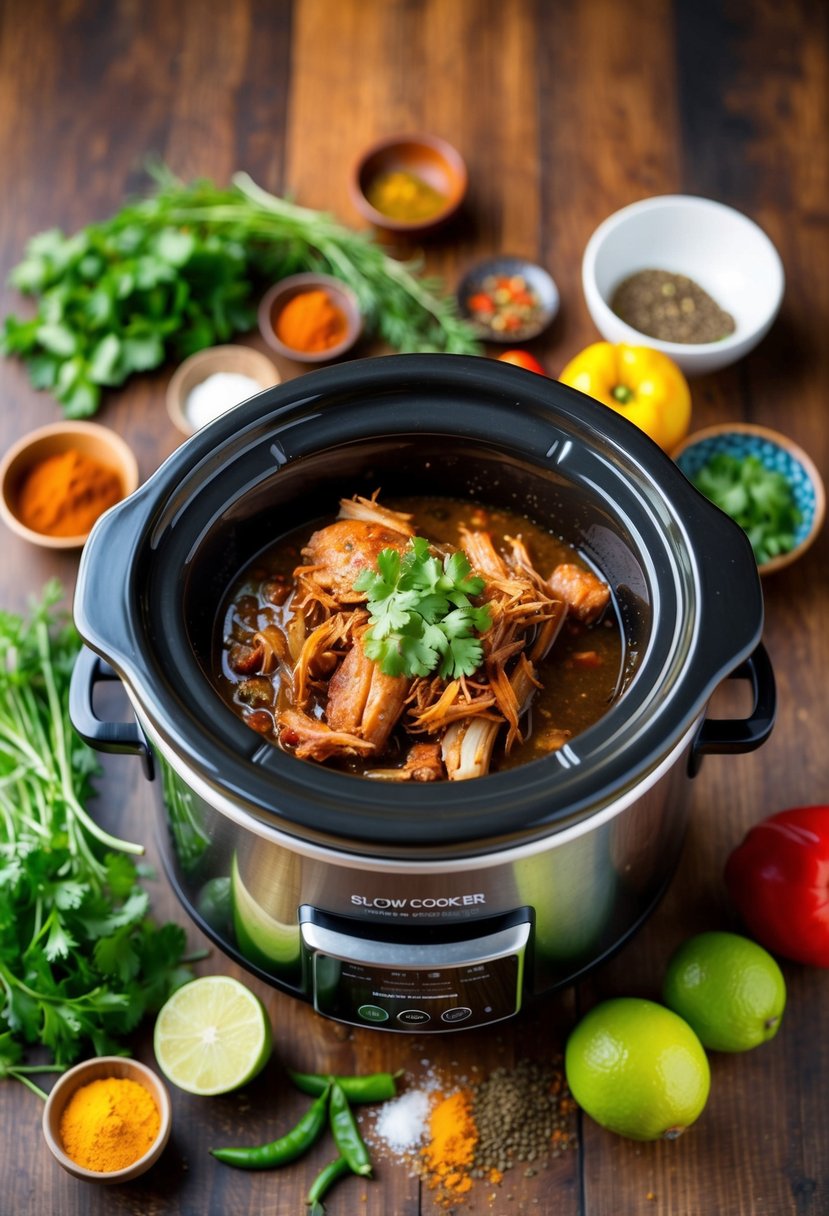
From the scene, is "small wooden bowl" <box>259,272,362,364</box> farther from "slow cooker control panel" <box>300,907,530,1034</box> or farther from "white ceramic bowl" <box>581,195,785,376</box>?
"slow cooker control panel" <box>300,907,530,1034</box>

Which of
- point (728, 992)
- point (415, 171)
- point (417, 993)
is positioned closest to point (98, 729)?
point (417, 993)

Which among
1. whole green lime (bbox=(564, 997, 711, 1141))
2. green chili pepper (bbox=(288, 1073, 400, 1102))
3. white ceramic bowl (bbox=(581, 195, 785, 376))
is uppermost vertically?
white ceramic bowl (bbox=(581, 195, 785, 376))

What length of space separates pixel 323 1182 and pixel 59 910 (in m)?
0.73

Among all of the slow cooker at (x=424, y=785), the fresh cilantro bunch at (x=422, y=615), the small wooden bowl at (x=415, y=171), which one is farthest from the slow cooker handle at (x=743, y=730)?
the small wooden bowl at (x=415, y=171)

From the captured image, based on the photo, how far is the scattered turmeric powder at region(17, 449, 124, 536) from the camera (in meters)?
3.27

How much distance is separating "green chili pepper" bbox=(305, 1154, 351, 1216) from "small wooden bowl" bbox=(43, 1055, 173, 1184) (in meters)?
0.30

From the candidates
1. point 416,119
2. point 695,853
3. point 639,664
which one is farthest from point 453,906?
point 416,119

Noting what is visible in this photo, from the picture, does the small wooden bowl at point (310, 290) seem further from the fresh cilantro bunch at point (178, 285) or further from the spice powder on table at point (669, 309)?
the spice powder on table at point (669, 309)

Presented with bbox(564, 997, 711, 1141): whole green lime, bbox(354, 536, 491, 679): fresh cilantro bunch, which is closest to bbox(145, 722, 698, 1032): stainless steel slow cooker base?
bbox(564, 997, 711, 1141): whole green lime

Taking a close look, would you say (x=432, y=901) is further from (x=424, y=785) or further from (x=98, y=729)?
(x=98, y=729)

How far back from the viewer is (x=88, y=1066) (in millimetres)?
2580

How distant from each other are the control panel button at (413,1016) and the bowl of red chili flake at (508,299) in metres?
1.81

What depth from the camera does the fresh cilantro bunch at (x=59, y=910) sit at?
2.62m

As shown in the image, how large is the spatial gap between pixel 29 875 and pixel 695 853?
1412 mm
